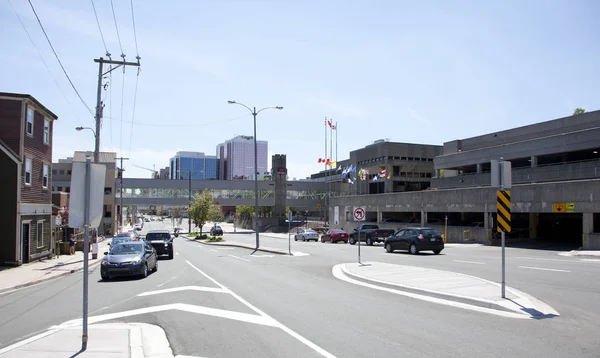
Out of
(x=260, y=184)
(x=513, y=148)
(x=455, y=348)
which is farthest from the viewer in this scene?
(x=260, y=184)

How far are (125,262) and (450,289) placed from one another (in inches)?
466

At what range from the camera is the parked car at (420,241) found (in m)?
28.7

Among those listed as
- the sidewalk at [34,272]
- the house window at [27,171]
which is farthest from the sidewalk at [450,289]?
the house window at [27,171]

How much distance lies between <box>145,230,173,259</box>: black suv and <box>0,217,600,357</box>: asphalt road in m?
11.2

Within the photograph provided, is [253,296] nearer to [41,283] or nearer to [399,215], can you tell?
[41,283]

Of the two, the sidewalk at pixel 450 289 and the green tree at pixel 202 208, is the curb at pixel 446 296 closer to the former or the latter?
the sidewalk at pixel 450 289

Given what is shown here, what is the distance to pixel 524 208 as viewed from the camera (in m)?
36.4

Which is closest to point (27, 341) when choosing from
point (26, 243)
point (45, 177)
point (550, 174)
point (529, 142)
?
point (26, 243)

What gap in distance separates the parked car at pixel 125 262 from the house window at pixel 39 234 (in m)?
10.3

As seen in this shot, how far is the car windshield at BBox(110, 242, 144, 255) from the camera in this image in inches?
776

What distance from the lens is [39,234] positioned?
2830cm

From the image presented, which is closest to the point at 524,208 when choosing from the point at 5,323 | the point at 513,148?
the point at 513,148

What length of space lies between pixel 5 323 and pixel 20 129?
1702 cm

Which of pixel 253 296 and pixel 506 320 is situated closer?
pixel 506 320
